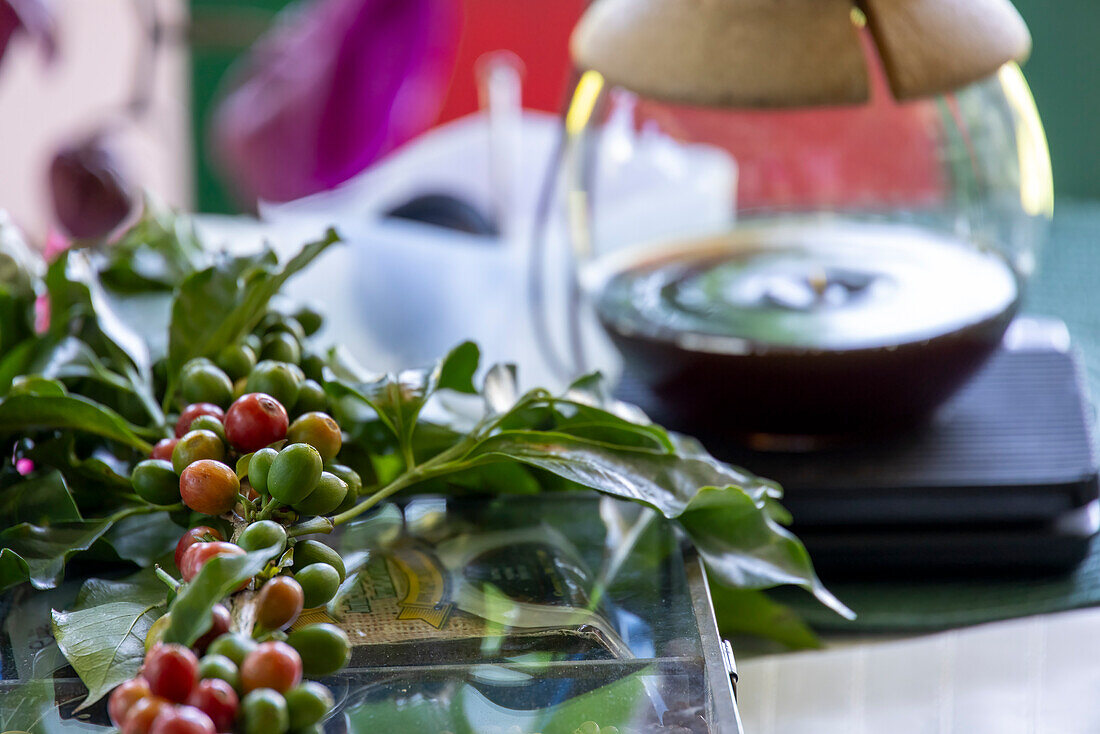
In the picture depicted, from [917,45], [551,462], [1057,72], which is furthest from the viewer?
[1057,72]

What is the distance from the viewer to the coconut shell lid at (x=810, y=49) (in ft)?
1.34

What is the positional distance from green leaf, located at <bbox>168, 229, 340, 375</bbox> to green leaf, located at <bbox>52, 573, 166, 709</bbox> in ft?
0.30

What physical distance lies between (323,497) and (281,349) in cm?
10

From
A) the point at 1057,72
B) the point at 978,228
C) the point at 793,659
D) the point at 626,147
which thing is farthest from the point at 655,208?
the point at 1057,72

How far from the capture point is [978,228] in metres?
0.53

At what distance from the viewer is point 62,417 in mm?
321

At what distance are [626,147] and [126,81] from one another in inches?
59.1

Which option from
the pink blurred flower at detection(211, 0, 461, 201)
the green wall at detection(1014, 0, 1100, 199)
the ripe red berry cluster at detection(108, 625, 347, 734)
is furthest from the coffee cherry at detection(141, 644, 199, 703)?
the green wall at detection(1014, 0, 1100, 199)

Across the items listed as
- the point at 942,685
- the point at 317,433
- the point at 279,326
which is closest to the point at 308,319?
the point at 279,326

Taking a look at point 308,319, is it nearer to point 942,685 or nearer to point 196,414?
point 196,414

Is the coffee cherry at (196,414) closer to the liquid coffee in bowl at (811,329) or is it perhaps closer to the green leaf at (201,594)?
the green leaf at (201,594)

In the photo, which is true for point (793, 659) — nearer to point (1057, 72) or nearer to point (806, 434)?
point (806, 434)

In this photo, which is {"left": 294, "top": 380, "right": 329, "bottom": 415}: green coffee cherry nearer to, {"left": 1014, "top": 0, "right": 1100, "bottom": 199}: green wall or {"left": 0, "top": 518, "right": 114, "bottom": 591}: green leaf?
{"left": 0, "top": 518, "right": 114, "bottom": 591}: green leaf

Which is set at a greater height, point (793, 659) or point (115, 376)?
point (115, 376)
